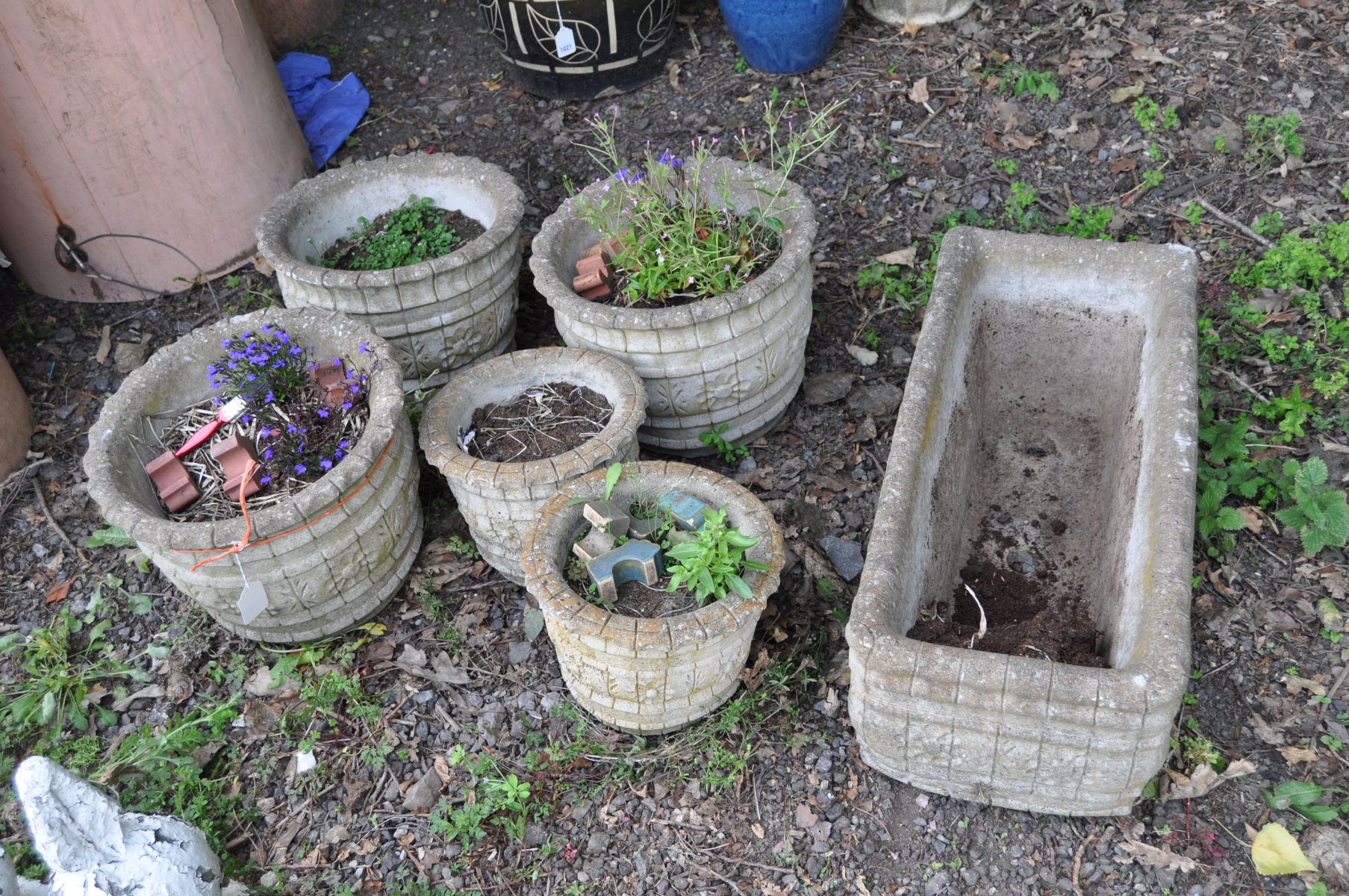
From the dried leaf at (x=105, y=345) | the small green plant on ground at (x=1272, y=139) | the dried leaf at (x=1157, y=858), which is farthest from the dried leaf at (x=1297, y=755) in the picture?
the dried leaf at (x=105, y=345)

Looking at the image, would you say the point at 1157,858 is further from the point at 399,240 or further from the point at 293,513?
the point at 399,240

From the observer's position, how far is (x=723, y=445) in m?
3.76

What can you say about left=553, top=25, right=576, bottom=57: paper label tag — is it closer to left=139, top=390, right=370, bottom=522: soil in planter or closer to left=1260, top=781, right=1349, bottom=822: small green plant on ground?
left=139, top=390, right=370, bottom=522: soil in planter

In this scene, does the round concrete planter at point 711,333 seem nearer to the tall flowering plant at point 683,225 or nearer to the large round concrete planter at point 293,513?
the tall flowering plant at point 683,225

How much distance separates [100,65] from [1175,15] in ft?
15.5

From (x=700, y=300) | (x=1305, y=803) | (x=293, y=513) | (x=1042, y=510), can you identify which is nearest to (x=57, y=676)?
(x=293, y=513)

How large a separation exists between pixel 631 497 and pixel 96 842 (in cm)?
160

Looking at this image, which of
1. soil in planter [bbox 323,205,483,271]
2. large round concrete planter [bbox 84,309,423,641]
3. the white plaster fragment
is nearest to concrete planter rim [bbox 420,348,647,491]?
large round concrete planter [bbox 84,309,423,641]

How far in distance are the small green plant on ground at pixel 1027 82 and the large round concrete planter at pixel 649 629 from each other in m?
2.82

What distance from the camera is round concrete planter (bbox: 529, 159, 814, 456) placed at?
3.38 meters

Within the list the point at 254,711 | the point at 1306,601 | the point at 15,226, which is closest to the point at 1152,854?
the point at 1306,601

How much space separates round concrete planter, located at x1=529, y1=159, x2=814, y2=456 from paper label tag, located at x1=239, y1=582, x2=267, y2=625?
1293mm

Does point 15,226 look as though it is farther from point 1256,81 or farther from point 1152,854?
point 1256,81

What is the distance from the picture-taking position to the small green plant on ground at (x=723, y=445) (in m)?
3.72
